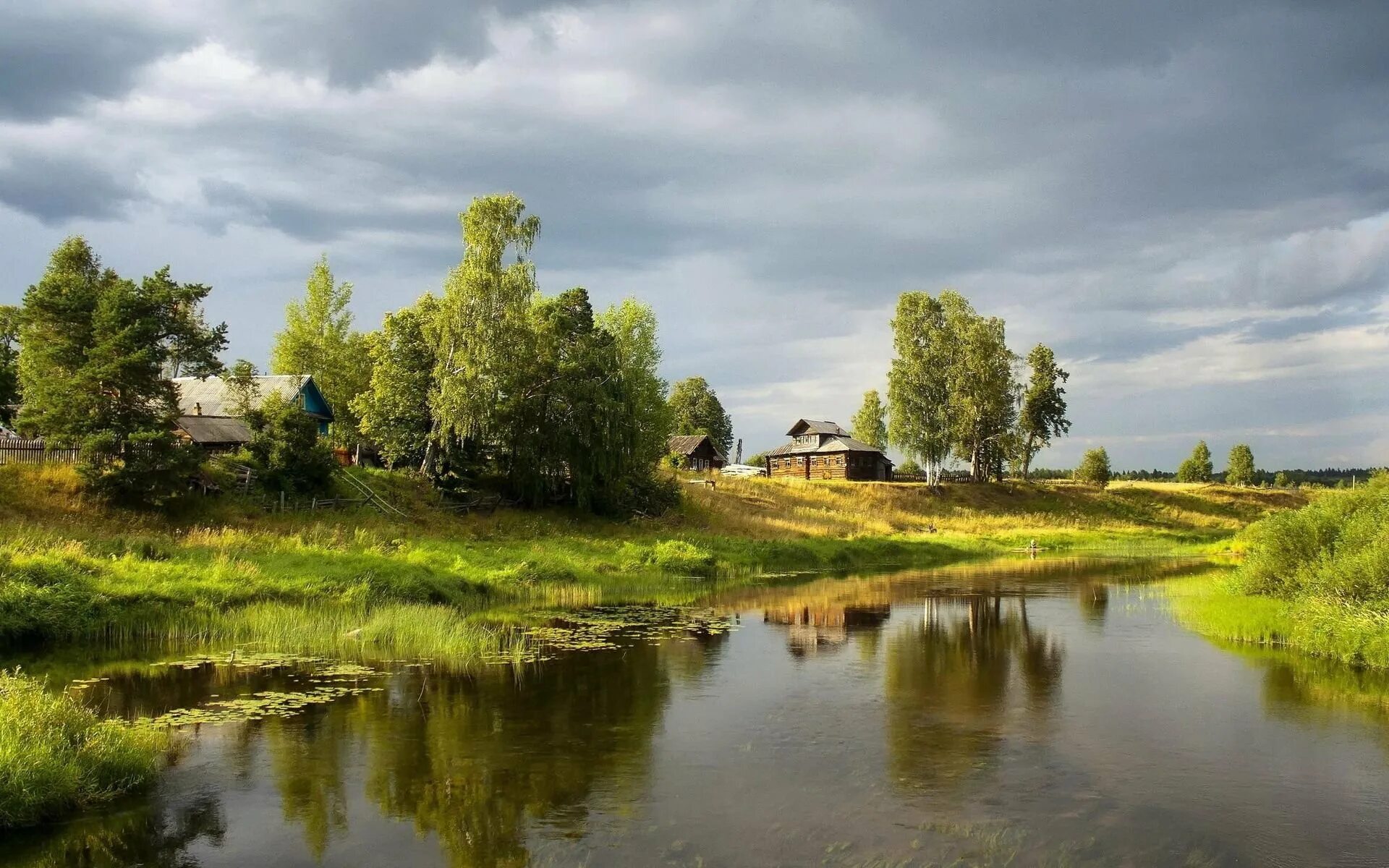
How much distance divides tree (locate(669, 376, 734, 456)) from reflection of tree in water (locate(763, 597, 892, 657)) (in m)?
80.1

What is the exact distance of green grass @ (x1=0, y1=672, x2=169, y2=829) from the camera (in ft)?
37.7

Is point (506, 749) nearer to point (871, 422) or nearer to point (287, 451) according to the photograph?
point (287, 451)

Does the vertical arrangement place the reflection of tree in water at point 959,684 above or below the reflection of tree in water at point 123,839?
below

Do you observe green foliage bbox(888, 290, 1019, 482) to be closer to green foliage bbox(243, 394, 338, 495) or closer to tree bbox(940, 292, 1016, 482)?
tree bbox(940, 292, 1016, 482)

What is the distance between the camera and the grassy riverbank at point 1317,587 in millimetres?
21672

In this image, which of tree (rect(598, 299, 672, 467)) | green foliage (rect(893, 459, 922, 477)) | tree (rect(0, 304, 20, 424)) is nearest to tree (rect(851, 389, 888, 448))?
green foliage (rect(893, 459, 922, 477))

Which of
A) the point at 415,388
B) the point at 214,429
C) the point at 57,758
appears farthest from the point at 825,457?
the point at 57,758

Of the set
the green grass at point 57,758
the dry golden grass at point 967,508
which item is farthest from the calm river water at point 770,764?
the dry golden grass at point 967,508

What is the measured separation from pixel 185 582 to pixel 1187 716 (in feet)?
83.1

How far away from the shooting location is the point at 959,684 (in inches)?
832

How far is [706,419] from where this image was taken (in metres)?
119

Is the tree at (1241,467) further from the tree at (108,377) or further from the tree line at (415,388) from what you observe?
the tree at (108,377)

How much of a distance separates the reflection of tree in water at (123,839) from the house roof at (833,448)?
263 feet

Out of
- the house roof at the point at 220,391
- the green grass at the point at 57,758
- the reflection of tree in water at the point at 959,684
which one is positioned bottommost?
the reflection of tree in water at the point at 959,684
